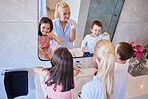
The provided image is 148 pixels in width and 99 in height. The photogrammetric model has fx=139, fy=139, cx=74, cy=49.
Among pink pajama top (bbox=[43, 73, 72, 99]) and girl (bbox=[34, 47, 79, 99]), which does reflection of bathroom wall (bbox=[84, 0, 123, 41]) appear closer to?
girl (bbox=[34, 47, 79, 99])

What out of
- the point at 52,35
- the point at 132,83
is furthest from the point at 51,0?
the point at 132,83

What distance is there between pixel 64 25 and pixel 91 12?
0.30m

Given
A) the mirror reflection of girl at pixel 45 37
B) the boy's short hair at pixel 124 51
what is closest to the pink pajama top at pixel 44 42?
the mirror reflection of girl at pixel 45 37

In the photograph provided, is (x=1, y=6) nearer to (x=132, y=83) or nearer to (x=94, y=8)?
(x=94, y=8)

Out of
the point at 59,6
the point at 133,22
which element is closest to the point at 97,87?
the point at 59,6

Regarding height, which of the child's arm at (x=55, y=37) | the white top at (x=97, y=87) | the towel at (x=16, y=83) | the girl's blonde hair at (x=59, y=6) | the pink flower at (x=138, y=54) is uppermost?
the girl's blonde hair at (x=59, y=6)

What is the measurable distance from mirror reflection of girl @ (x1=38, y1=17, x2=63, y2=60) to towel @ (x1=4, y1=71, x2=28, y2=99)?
0.93 ft

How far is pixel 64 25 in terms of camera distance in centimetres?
123

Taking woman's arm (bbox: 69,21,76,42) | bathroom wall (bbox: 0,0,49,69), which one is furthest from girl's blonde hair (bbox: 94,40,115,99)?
bathroom wall (bbox: 0,0,49,69)

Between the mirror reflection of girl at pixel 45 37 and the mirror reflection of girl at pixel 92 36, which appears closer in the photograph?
the mirror reflection of girl at pixel 45 37

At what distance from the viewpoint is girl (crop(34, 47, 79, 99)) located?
940 millimetres

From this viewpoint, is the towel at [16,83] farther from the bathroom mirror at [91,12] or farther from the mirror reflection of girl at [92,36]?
the mirror reflection of girl at [92,36]

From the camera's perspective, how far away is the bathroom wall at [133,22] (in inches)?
57.7

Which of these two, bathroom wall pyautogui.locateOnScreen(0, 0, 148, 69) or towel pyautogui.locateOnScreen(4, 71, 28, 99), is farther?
towel pyautogui.locateOnScreen(4, 71, 28, 99)
